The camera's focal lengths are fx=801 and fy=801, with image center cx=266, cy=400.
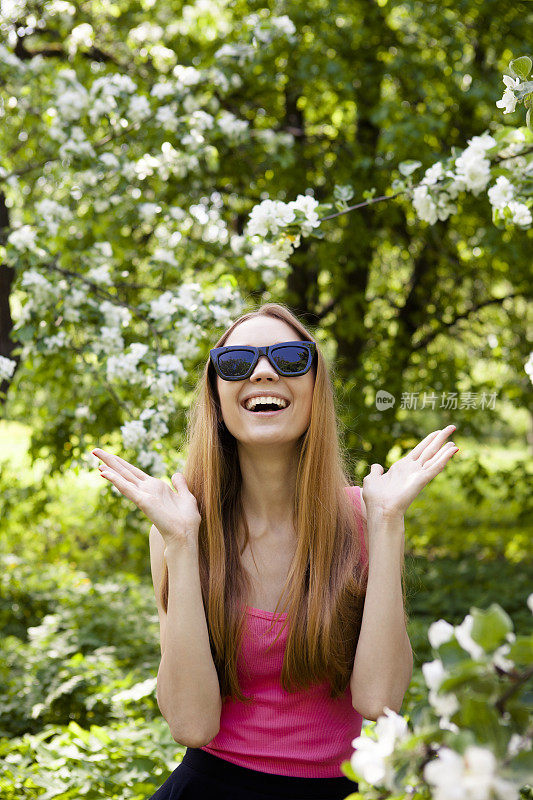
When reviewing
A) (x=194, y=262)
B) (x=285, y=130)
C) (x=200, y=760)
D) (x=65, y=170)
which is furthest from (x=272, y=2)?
(x=200, y=760)

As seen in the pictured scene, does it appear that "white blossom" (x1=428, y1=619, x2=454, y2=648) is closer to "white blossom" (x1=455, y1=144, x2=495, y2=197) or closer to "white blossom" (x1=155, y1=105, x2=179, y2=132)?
"white blossom" (x1=455, y1=144, x2=495, y2=197)

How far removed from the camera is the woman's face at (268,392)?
1.79m

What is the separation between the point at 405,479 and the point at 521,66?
37.4 inches

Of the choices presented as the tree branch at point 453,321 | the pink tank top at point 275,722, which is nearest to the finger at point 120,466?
the pink tank top at point 275,722

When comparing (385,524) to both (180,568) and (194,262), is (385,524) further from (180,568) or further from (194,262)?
(194,262)

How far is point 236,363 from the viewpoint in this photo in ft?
5.97

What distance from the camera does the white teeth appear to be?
1797 mm

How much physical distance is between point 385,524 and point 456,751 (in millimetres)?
908

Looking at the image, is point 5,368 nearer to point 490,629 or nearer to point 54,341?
point 54,341

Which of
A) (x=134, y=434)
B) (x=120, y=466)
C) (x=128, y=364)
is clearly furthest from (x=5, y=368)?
(x=120, y=466)

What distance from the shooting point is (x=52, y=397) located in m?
4.98

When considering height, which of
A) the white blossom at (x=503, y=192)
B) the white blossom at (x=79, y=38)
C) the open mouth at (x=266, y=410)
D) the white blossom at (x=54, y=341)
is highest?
the white blossom at (x=79, y=38)

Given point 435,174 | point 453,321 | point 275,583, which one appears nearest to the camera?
point 275,583

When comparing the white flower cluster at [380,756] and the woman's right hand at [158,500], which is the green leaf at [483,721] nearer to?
the white flower cluster at [380,756]
